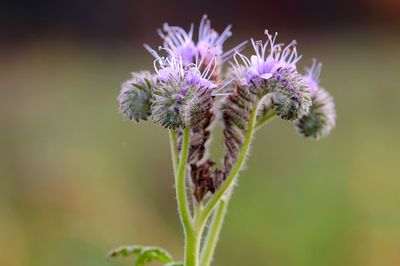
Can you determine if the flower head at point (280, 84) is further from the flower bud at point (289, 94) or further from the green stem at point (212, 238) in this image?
the green stem at point (212, 238)

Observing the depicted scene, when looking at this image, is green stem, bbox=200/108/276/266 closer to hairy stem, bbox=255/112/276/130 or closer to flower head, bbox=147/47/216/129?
hairy stem, bbox=255/112/276/130

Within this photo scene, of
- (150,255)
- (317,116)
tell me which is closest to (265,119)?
(317,116)

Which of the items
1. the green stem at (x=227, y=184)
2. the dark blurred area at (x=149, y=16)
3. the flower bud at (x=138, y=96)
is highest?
the dark blurred area at (x=149, y=16)

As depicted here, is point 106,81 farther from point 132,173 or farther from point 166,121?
point 166,121

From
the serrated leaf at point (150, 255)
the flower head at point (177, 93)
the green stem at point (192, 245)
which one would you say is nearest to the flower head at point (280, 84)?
the flower head at point (177, 93)

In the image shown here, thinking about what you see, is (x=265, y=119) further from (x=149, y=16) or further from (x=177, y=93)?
(x=149, y=16)

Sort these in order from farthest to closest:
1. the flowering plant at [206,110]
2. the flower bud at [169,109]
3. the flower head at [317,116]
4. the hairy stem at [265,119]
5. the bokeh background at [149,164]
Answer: the bokeh background at [149,164] < the flower head at [317,116] < the hairy stem at [265,119] < the flowering plant at [206,110] < the flower bud at [169,109]

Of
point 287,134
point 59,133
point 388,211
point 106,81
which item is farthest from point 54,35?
point 388,211

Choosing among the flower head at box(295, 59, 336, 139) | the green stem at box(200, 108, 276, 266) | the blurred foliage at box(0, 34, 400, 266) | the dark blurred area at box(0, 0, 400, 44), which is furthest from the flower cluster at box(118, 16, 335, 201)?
the dark blurred area at box(0, 0, 400, 44)
